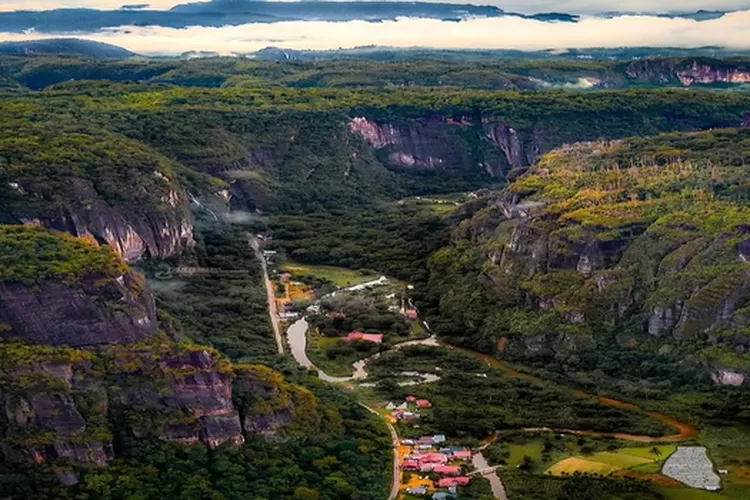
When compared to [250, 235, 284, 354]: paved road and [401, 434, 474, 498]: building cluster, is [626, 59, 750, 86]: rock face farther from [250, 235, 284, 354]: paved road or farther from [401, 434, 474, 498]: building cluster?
[401, 434, 474, 498]: building cluster

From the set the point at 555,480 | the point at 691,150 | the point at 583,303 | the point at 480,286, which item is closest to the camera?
the point at 555,480

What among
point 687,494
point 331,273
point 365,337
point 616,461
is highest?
point 687,494

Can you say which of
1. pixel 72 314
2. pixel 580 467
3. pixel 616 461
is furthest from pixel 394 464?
pixel 72 314

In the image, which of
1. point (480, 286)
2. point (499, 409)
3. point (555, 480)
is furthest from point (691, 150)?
point (555, 480)

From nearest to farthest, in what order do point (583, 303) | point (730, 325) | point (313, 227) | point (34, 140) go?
1. point (730, 325)
2. point (583, 303)
3. point (34, 140)
4. point (313, 227)

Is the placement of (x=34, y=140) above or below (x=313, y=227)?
above

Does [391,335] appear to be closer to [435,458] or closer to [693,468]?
[435,458]

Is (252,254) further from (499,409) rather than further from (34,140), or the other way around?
(499,409)

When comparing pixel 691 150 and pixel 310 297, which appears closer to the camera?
pixel 310 297
